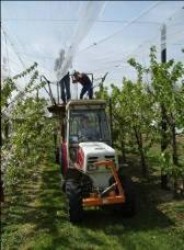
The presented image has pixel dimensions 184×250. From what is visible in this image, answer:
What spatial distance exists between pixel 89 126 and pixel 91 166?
1.57 metres

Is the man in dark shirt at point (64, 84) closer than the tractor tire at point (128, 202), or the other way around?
the tractor tire at point (128, 202)

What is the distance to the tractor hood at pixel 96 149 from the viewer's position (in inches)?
377

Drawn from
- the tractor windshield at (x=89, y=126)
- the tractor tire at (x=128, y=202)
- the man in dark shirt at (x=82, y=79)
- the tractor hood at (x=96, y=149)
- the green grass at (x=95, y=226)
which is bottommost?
the green grass at (x=95, y=226)

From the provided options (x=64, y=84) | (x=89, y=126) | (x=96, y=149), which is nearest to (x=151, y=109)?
(x=89, y=126)

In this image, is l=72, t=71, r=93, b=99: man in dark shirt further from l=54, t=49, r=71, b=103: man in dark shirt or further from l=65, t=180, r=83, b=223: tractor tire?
l=65, t=180, r=83, b=223: tractor tire

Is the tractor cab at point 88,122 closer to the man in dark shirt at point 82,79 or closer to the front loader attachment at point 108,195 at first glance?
the front loader attachment at point 108,195

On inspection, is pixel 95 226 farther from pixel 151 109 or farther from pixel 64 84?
pixel 64 84

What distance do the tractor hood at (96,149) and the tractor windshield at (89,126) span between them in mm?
424

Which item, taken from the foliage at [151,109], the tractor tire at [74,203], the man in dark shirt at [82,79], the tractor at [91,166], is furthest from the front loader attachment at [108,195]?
the man in dark shirt at [82,79]

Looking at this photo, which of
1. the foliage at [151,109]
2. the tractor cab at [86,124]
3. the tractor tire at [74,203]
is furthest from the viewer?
the tractor cab at [86,124]

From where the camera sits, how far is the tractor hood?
31.4 feet

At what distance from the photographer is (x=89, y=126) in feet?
36.0

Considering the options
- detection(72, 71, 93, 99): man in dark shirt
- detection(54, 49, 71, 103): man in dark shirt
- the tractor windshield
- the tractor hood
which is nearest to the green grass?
the tractor hood

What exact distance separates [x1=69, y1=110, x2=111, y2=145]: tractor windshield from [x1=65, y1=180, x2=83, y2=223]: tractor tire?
1.77 m
